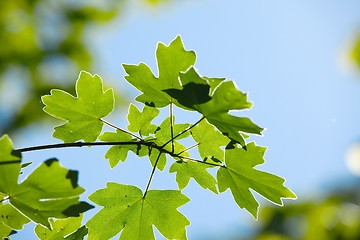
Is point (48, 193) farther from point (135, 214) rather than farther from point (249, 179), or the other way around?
point (249, 179)

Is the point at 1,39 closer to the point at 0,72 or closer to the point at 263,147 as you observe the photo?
the point at 0,72

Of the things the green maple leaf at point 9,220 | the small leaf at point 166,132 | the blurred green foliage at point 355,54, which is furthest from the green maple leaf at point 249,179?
the blurred green foliage at point 355,54

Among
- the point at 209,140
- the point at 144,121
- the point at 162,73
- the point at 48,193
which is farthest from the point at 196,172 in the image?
the point at 48,193

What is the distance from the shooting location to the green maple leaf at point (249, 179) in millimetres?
1284

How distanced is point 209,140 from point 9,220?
0.60m

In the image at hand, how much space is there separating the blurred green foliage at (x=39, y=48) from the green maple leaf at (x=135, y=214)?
903cm

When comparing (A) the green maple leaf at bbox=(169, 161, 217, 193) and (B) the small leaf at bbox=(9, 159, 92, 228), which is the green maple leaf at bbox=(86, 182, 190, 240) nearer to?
(A) the green maple leaf at bbox=(169, 161, 217, 193)

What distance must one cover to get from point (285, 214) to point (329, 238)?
1.88m

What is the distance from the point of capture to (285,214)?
330 inches

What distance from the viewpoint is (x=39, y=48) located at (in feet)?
33.2

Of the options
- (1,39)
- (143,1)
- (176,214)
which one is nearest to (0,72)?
(1,39)

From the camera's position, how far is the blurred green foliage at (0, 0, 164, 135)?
387 inches

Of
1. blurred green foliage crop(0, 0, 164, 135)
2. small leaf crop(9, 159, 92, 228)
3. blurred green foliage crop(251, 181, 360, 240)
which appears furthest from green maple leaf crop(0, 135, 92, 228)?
blurred green foliage crop(0, 0, 164, 135)

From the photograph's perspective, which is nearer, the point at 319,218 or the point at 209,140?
the point at 209,140
